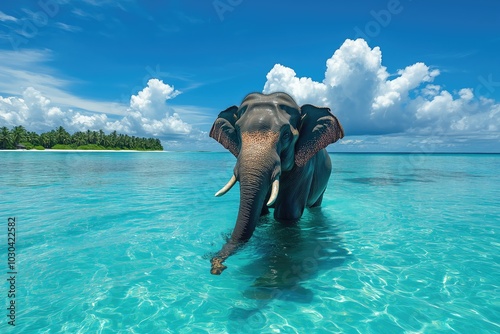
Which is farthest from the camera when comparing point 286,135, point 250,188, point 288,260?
point 288,260

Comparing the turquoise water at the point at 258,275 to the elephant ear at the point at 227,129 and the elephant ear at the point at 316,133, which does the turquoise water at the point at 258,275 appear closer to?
the elephant ear at the point at 316,133

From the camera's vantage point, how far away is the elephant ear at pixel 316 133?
6.35 m

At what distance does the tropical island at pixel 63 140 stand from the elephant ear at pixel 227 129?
127m

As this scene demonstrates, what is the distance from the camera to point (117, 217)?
34.7 ft

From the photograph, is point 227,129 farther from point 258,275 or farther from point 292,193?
point 258,275

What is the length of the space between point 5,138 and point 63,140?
22.4m

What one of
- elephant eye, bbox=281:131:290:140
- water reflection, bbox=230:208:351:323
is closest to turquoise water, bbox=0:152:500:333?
water reflection, bbox=230:208:351:323

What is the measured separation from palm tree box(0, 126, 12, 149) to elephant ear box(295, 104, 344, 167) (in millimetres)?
129387

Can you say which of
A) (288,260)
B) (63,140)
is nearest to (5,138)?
(63,140)

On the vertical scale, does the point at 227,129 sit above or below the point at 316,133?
above

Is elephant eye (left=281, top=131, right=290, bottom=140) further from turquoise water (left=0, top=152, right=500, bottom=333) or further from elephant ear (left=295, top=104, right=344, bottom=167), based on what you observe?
turquoise water (left=0, top=152, right=500, bottom=333)

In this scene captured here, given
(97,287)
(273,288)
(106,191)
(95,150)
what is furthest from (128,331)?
(95,150)

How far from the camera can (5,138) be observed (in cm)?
10206

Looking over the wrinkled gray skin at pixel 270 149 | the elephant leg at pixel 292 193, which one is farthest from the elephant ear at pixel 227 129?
the elephant leg at pixel 292 193
